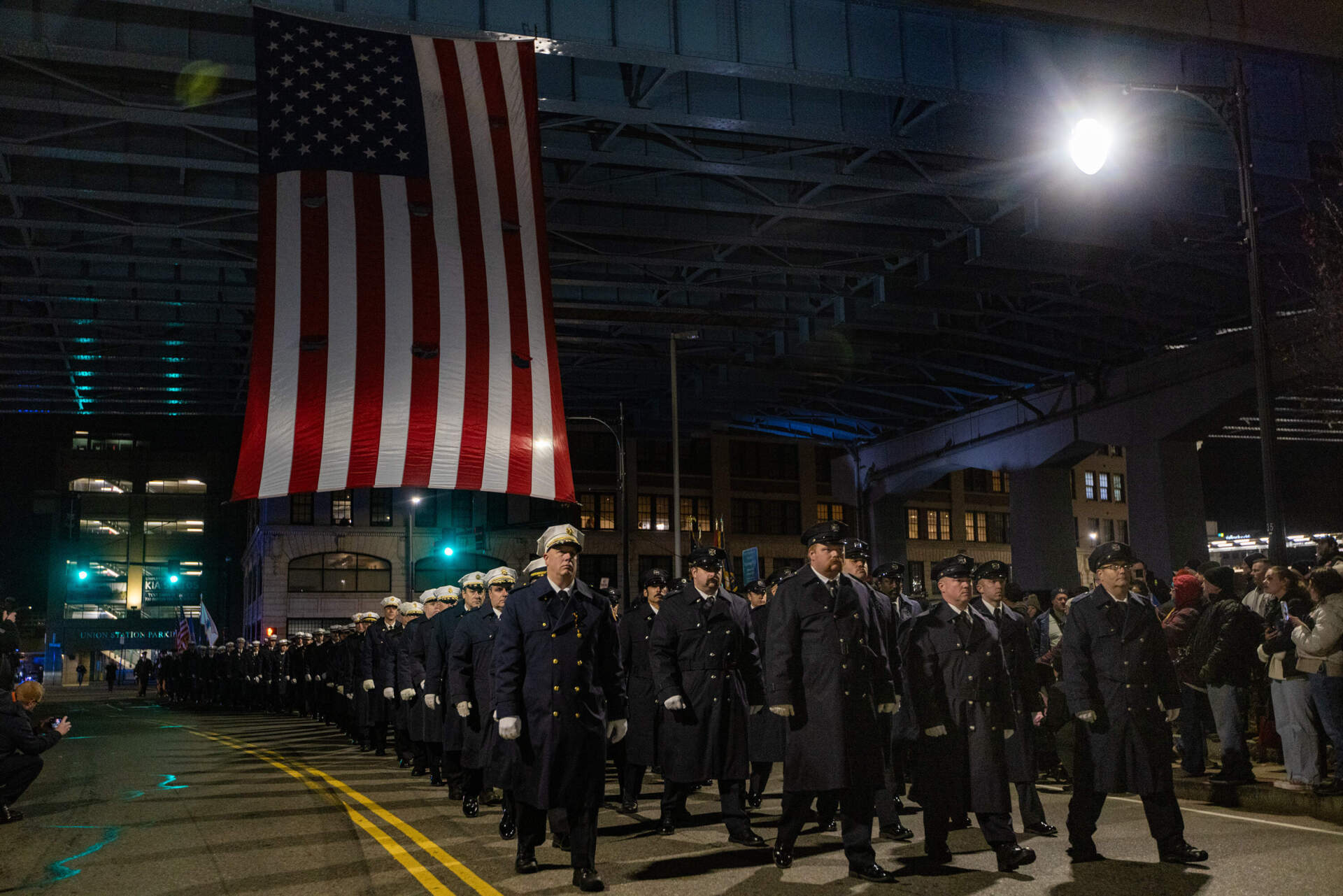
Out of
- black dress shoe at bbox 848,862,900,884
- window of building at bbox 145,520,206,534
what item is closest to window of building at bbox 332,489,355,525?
window of building at bbox 145,520,206,534

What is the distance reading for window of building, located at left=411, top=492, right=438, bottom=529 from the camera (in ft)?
193

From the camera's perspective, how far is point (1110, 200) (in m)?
25.4

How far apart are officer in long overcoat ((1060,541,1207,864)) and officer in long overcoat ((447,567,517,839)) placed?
448 cm

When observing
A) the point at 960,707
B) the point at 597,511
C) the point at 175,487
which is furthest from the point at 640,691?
the point at 175,487

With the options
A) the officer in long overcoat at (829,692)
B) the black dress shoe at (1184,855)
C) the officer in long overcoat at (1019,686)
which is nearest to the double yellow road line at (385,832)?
the officer in long overcoat at (829,692)

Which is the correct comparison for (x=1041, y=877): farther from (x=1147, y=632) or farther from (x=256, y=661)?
(x=256, y=661)

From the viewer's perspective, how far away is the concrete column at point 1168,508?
1347 inches

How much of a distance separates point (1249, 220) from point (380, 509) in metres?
49.5

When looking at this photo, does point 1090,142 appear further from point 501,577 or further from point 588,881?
point 588,881

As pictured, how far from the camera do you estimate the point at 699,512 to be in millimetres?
63375

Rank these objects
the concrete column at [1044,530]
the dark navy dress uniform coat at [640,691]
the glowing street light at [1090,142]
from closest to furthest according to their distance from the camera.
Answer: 1. the dark navy dress uniform coat at [640,691]
2. the glowing street light at [1090,142]
3. the concrete column at [1044,530]

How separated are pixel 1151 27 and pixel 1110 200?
5.64 metres

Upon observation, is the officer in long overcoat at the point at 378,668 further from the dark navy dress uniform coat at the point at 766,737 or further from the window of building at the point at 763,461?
the window of building at the point at 763,461

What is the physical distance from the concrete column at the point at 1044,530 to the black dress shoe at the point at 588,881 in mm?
34315
